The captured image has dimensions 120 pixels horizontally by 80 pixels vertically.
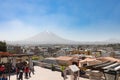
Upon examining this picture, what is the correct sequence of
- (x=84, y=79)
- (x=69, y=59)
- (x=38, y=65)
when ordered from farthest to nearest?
(x=69, y=59) → (x=38, y=65) → (x=84, y=79)

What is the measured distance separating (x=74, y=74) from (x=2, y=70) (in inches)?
323

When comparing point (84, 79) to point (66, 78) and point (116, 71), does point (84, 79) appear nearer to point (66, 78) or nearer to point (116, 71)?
point (66, 78)

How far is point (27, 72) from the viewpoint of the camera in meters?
19.3

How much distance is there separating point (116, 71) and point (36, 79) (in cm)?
1392

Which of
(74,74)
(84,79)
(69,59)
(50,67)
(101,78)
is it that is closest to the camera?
(74,74)

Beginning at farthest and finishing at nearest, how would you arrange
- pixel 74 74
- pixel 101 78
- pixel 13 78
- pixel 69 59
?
pixel 69 59
pixel 13 78
pixel 101 78
pixel 74 74

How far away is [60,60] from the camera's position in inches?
1571

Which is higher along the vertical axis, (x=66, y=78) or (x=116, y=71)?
(x=116, y=71)

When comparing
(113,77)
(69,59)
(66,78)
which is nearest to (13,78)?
(66,78)

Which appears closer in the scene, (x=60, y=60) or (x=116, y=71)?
(x=116, y=71)

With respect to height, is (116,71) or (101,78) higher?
(116,71)

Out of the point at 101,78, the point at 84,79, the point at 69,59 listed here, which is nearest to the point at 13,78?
the point at 84,79

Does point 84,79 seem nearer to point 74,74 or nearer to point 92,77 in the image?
point 92,77

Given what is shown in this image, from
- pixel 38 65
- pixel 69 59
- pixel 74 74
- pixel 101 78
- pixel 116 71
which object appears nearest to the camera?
pixel 116 71
